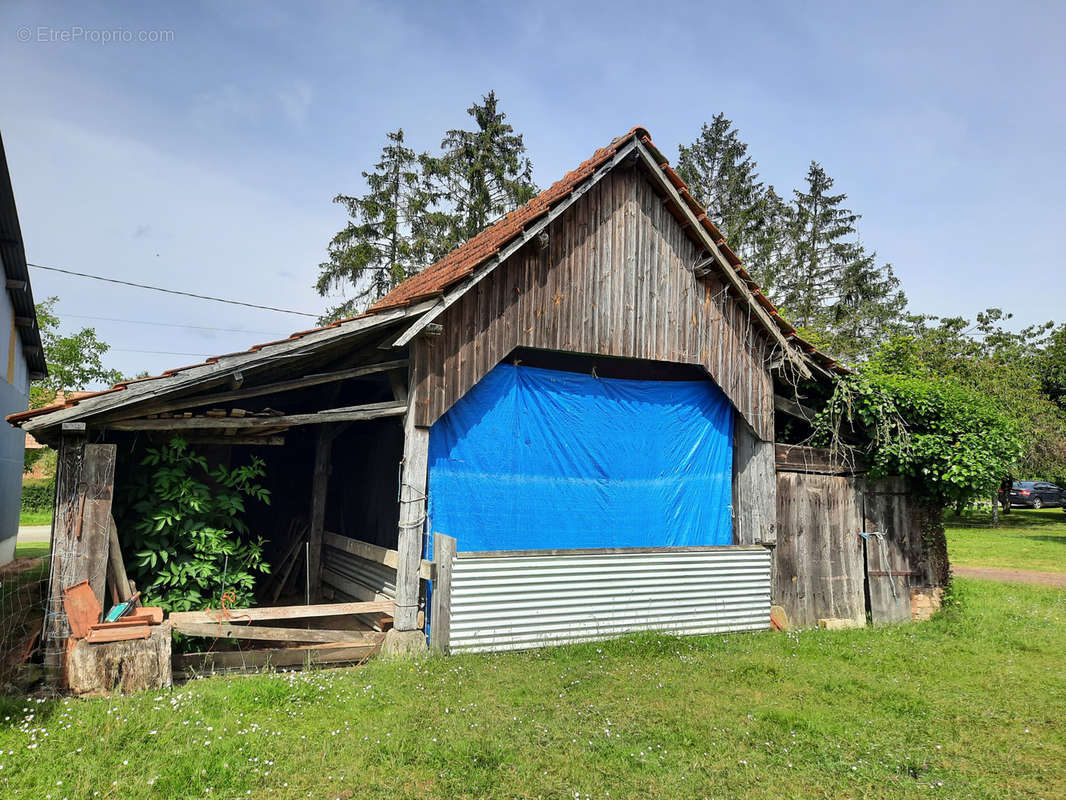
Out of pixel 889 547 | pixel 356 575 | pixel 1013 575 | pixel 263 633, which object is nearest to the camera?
pixel 263 633

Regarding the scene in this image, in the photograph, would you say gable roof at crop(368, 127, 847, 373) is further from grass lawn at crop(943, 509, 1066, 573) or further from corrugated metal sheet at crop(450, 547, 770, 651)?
grass lawn at crop(943, 509, 1066, 573)

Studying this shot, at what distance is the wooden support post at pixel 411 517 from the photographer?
791cm

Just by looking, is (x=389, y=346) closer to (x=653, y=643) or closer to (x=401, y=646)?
(x=401, y=646)

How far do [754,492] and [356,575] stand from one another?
6243 millimetres

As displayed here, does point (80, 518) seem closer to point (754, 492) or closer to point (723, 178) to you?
point (754, 492)

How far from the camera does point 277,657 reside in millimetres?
7531

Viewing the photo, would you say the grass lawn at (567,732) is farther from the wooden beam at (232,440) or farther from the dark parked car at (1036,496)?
the dark parked car at (1036,496)

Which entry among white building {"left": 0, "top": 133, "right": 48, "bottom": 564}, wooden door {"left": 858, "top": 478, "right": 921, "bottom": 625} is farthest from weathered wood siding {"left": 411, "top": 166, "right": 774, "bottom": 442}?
white building {"left": 0, "top": 133, "right": 48, "bottom": 564}

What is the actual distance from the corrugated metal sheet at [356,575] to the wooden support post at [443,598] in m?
0.90

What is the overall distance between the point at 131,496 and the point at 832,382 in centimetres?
1018

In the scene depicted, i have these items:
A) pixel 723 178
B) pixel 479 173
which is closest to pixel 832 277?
pixel 723 178

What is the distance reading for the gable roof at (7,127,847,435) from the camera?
7.01 metres

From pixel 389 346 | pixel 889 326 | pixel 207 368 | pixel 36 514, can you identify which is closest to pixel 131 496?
pixel 207 368

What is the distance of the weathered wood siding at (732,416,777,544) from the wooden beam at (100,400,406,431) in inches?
219
